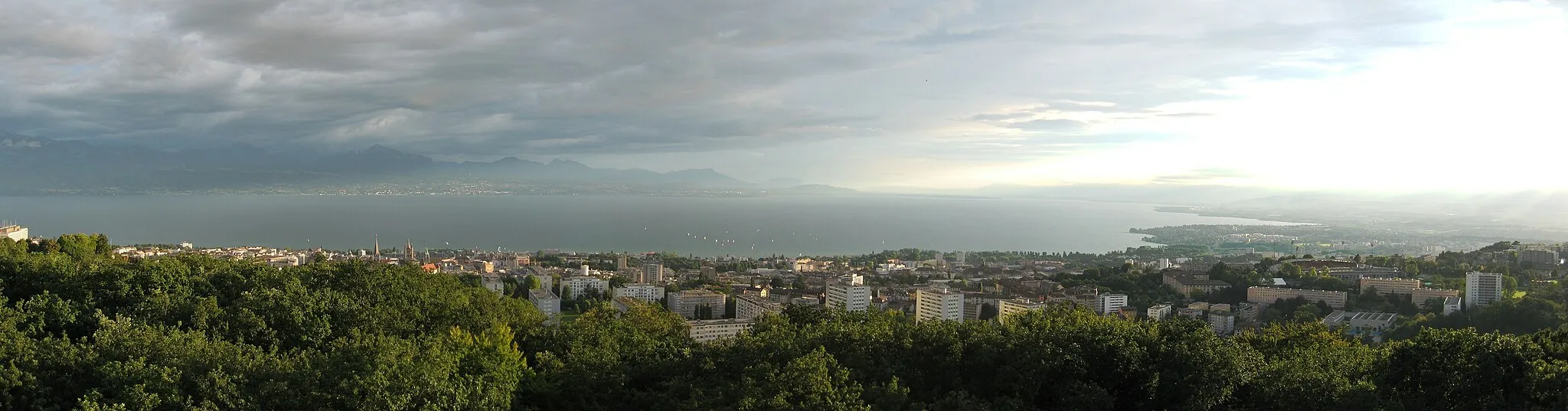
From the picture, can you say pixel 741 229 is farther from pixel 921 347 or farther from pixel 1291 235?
pixel 921 347

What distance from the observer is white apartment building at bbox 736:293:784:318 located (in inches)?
814

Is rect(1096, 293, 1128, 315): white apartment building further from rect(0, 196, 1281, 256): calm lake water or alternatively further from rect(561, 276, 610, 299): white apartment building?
rect(0, 196, 1281, 256): calm lake water

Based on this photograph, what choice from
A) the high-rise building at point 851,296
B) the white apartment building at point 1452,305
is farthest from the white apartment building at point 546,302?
the white apartment building at point 1452,305

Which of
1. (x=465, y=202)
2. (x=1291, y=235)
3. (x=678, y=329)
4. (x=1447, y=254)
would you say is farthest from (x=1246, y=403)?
(x=465, y=202)

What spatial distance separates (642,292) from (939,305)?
30.8 feet

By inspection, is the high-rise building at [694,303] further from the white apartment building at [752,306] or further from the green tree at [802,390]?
the green tree at [802,390]

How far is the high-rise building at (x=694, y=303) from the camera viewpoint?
22.6m

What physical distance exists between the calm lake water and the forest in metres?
44.1

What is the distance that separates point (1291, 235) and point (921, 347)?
5209cm

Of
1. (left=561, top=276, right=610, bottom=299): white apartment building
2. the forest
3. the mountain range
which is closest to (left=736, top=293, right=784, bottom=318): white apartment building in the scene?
(left=561, top=276, right=610, bottom=299): white apartment building

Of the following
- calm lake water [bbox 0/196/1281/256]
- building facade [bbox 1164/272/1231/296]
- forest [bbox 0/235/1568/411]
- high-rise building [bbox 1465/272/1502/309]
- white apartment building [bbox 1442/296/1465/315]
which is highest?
forest [bbox 0/235/1568/411]

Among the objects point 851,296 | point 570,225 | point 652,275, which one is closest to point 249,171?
point 570,225

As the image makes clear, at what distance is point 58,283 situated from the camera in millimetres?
9367

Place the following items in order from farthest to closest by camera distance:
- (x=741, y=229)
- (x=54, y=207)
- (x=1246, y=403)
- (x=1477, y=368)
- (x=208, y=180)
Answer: (x=208, y=180) → (x=54, y=207) → (x=741, y=229) → (x=1246, y=403) → (x=1477, y=368)
